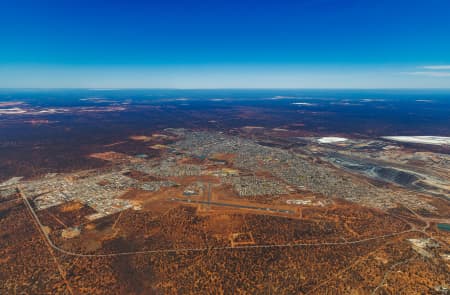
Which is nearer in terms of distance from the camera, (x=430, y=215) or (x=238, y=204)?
(x=430, y=215)

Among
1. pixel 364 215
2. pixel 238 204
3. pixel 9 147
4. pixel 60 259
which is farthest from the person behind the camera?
pixel 9 147

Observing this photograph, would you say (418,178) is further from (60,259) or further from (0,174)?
(0,174)

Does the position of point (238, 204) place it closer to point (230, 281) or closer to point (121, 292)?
point (230, 281)

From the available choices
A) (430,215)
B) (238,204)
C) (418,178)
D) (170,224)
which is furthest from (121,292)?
(418,178)

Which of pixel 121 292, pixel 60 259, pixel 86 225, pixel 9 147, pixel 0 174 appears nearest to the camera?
pixel 121 292

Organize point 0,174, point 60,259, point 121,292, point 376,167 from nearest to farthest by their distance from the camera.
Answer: point 121,292 < point 60,259 < point 0,174 < point 376,167

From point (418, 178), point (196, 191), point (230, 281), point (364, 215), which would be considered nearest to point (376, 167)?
point (418, 178)
